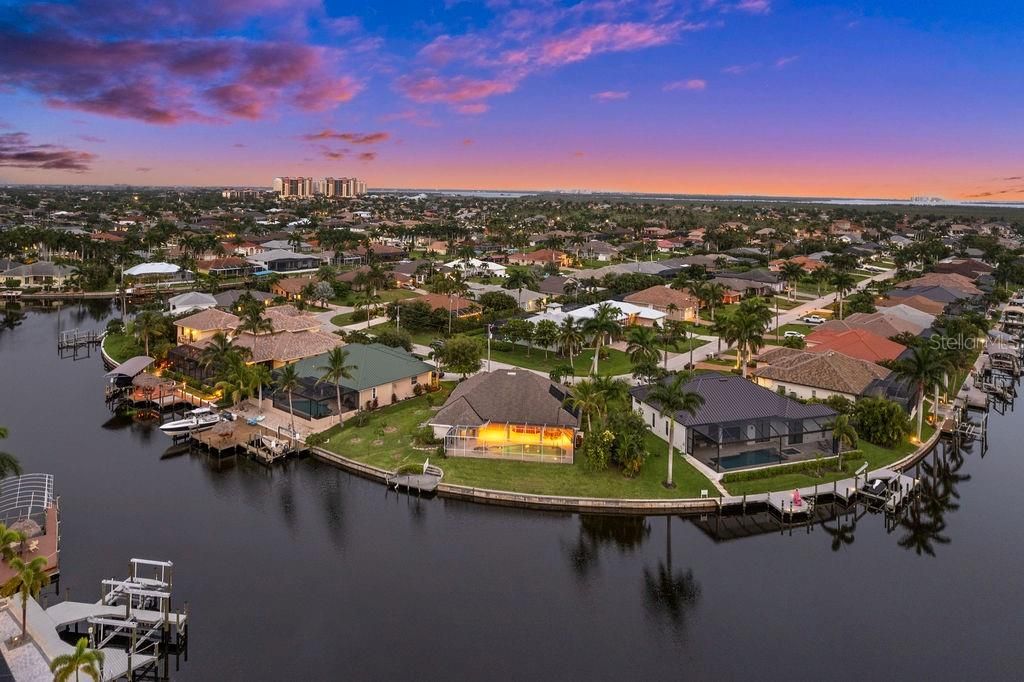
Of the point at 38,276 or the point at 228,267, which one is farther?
the point at 228,267

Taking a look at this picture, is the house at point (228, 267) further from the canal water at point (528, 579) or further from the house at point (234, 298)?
the canal water at point (528, 579)

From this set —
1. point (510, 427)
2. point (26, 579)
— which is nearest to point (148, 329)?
point (510, 427)

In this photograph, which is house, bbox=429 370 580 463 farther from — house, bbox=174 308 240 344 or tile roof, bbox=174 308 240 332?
tile roof, bbox=174 308 240 332

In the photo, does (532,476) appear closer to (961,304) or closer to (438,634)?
(438,634)

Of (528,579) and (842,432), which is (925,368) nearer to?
(842,432)

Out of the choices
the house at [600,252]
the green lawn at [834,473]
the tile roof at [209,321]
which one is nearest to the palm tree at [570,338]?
the green lawn at [834,473]

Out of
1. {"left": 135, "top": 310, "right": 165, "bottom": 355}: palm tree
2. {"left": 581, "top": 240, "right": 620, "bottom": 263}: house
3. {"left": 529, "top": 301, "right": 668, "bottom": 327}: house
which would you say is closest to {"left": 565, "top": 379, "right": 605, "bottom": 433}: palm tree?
{"left": 529, "top": 301, "right": 668, "bottom": 327}: house
